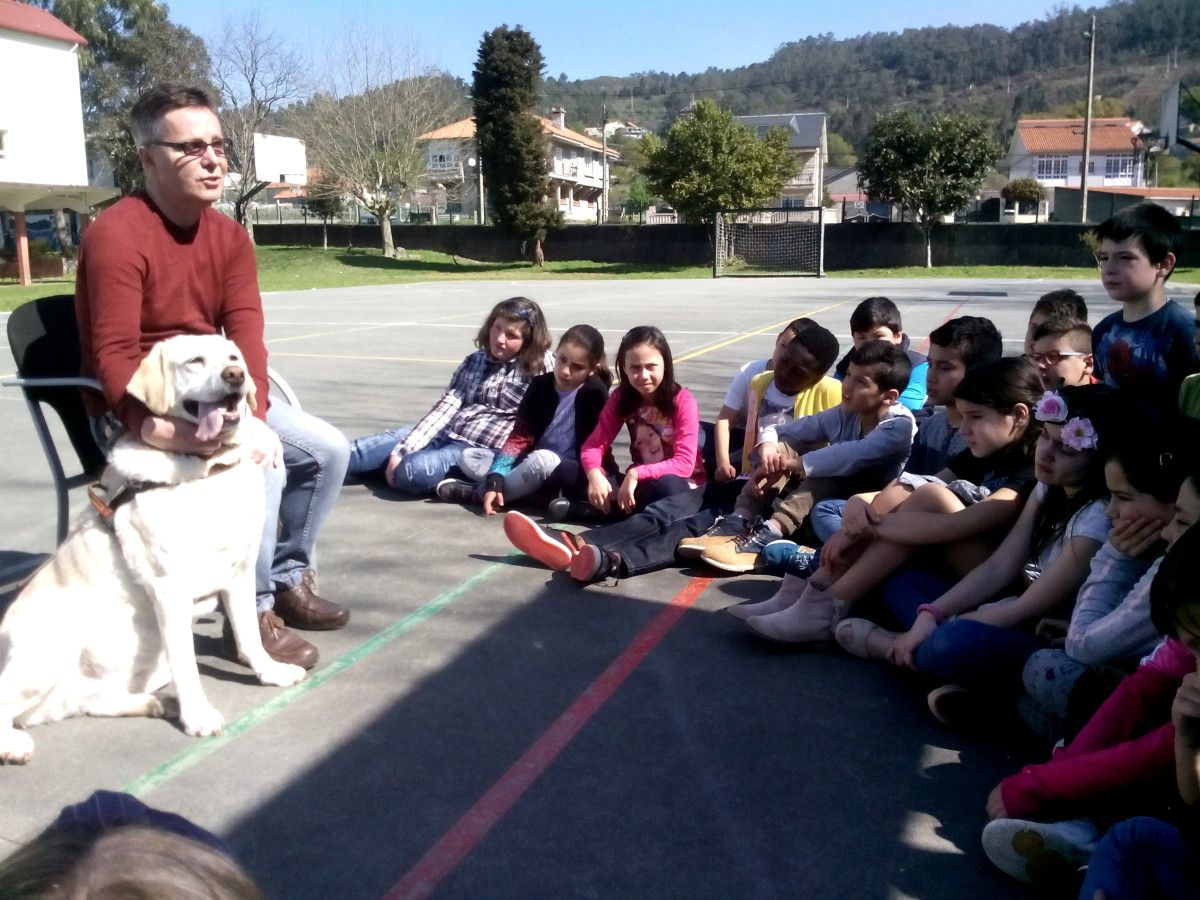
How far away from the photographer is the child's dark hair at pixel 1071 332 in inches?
202

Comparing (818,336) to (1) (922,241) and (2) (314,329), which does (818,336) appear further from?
(1) (922,241)

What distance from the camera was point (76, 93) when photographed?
38875 millimetres

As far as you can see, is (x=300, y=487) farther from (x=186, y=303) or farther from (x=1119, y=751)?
(x=1119, y=751)

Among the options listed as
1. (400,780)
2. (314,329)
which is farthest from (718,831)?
(314,329)

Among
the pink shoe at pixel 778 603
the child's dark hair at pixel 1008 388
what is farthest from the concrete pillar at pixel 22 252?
the child's dark hair at pixel 1008 388

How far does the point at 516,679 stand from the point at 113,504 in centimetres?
154

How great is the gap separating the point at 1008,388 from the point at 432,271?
42133 mm

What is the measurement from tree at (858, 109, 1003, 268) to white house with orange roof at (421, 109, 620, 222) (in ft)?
93.8

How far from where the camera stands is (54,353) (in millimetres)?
4133

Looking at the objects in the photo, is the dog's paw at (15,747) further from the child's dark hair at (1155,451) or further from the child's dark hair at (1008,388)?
the child's dark hair at (1008,388)

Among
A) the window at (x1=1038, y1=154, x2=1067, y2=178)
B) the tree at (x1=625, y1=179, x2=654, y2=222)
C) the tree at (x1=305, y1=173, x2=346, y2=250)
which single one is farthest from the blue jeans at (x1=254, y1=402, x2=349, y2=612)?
the window at (x1=1038, y1=154, x2=1067, y2=178)

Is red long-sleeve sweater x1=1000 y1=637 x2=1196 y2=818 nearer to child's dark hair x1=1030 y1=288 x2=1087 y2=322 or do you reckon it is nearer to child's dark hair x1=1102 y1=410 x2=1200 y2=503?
child's dark hair x1=1102 y1=410 x2=1200 y2=503

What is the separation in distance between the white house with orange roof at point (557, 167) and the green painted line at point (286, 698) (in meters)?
61.6

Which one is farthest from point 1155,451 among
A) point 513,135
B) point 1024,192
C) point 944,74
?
point 944,74
